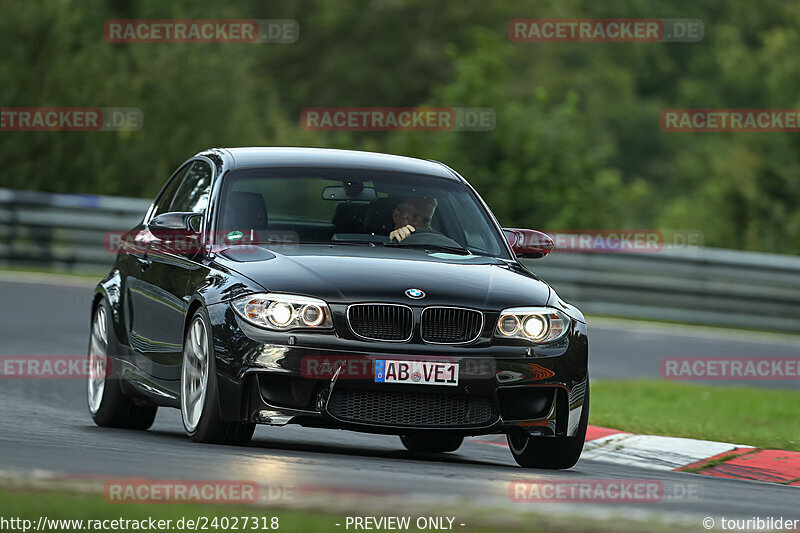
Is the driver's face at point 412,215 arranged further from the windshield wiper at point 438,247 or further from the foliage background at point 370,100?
the foliage background at point 370,100

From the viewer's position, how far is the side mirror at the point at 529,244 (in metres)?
9.97

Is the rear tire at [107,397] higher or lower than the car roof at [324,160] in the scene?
Answer: lower

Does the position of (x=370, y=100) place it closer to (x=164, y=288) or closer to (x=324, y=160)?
(x=324, y=160)

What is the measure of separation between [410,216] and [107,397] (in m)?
2.26

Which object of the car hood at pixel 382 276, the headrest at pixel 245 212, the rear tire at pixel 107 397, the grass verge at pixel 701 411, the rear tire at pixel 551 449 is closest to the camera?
the car hood at pixel 382 276

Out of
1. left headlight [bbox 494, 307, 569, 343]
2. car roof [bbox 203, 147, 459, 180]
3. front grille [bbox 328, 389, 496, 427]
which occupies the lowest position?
front grille [bbox 328, 389, 496, 427]

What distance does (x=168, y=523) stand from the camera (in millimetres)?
5547

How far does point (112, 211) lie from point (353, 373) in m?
16.2

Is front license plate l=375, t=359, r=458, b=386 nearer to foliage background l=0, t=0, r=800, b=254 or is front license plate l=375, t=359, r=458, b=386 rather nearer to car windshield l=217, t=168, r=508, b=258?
car windshield l=217, t=168, r=508, b=258

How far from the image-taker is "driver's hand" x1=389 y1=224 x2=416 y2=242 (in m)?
9.47

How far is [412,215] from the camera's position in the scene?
9.65m

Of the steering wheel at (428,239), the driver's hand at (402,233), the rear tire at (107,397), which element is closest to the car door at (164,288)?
the rear tire at (107,397)

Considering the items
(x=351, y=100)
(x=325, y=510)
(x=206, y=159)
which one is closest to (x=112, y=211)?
(x=206, y=159)

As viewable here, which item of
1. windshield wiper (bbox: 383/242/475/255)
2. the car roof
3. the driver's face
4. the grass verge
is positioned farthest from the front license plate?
the grass verge
